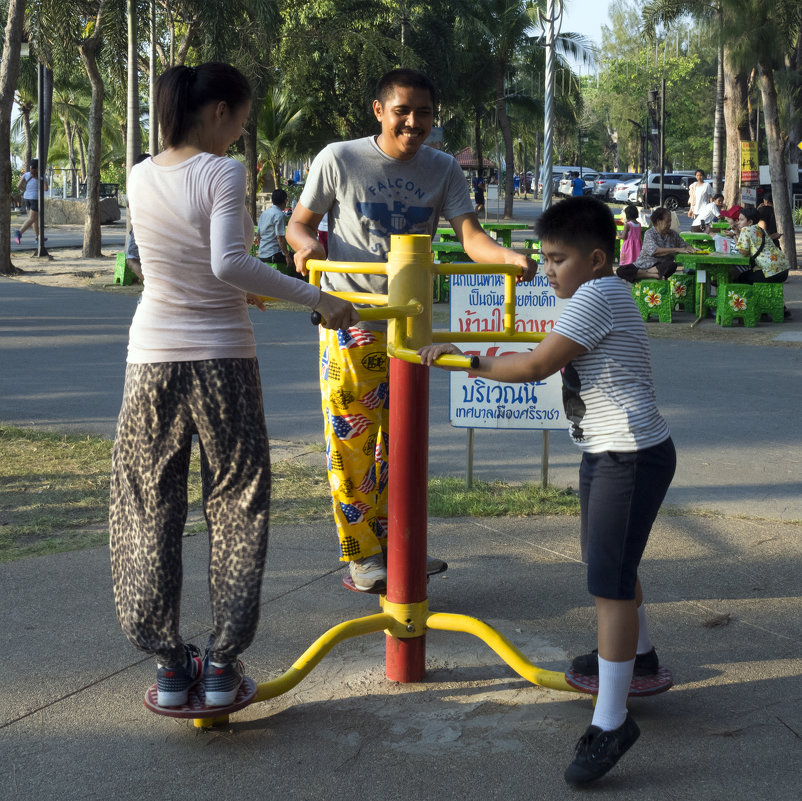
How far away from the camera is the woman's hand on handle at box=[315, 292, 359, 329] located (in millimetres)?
2740

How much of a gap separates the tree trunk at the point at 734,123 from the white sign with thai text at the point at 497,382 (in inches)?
661

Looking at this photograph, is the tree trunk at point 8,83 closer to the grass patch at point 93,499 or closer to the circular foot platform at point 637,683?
the grass patch at point 93,499

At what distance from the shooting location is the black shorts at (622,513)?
106 inches

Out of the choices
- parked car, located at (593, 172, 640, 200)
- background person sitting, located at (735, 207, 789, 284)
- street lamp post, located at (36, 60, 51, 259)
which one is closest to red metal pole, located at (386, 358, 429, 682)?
background person sitting, located at (735, 207, 789, 284)

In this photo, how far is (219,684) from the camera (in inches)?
112

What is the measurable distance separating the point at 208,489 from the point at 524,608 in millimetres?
1465

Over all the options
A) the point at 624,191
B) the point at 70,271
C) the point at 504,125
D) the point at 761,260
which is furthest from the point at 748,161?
the point at 624,191

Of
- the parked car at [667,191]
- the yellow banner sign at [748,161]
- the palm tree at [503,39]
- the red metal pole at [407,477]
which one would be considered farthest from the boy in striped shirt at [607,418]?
the parked car at [667,191]

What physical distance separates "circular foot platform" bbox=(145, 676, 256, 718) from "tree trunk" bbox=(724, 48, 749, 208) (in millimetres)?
19769

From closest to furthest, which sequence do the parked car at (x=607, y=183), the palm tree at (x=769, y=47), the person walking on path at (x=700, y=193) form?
the palm tree at (x=769, y=47), the person walking on path at (x=700, y=193), the parked car at (x=607, y=183)

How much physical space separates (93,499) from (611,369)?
10.8ft

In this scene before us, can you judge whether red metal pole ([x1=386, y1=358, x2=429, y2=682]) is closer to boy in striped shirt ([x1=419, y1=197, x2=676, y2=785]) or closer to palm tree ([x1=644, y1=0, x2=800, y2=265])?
boy in striped shirt ([x1=419, y1=197, x2=676, y2=785])

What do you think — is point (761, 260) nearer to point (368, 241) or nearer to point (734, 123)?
point (734, 123)

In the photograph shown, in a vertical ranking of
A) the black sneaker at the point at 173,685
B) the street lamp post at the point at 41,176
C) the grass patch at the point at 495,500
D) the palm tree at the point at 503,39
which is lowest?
the black sneaker at the point at 173,685
